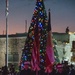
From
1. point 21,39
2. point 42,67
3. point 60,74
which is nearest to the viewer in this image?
point 60,74

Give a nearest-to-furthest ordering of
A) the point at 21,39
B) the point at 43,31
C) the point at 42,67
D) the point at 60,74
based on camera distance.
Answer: the point at 60,74 < the point at 42,67 < the point at 43,31 < the point at 21,39

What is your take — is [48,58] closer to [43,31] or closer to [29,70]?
[29,70]

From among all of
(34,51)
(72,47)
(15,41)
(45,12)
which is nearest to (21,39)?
(15,41)

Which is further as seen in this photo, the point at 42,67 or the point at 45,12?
the point at 45,12

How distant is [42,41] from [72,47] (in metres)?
14.8

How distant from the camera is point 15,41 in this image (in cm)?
3691

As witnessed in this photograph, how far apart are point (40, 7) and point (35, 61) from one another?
21.7ft

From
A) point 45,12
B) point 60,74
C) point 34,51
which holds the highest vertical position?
point 45,12

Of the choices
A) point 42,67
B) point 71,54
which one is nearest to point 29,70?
point 42,67

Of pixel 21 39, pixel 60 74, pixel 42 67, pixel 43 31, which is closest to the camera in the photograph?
pixel 60 74

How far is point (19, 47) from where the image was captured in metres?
36.8

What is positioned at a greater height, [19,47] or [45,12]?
[45,12]

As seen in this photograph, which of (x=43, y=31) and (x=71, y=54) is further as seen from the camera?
(x=71, y=54)

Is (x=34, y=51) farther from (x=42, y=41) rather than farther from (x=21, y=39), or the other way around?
(x=21, y=39)
